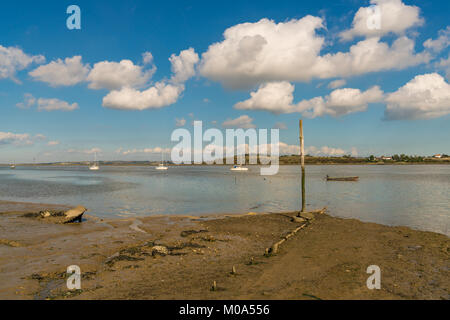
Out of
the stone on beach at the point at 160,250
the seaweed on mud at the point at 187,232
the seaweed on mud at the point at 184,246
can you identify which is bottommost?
the seaweed on mud at the point at 187,232

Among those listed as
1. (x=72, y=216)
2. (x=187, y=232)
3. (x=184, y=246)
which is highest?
(x=72, y=216)

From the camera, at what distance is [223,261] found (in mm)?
14000

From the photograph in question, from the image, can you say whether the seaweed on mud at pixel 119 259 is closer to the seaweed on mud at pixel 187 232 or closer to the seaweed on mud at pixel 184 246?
the seaweed on mud at pixel 184 246

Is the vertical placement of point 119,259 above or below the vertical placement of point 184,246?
above

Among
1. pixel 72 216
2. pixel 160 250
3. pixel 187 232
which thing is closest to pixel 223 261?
pixel 160 250

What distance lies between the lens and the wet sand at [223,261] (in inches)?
390

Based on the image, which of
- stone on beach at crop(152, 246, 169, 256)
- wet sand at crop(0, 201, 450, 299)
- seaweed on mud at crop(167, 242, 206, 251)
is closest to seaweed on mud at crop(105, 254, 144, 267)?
wet sand at crop(0, 201, 450, 299)

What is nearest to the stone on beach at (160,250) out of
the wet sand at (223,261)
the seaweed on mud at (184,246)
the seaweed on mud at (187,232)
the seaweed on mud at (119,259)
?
the wet sand at (223,261)

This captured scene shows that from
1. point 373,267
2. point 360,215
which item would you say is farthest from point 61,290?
point 360,215

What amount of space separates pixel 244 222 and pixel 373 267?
1329 cm

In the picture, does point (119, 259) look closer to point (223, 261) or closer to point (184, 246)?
point (184, 246)

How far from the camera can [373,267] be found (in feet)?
40.4

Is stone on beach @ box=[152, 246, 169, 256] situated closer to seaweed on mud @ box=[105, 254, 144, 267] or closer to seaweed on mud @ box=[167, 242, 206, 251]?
seaweed on mud @ box=[167, 242, 206, 251]
